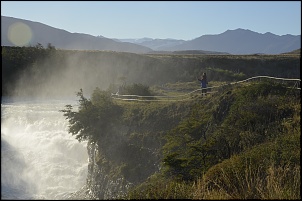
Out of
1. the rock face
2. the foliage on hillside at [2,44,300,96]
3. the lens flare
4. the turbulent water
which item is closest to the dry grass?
the rock face

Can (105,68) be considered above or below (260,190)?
above

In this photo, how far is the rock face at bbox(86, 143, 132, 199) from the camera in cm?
2162

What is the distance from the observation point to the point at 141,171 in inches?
859

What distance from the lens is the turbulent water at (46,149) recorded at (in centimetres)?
2478

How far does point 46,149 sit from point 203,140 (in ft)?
54.2

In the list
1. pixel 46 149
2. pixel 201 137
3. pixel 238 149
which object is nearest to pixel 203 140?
pixel 201 137

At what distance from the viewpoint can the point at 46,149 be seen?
30.7 meters

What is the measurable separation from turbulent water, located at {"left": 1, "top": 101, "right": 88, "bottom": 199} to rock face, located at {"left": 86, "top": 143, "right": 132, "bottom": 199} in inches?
47.7

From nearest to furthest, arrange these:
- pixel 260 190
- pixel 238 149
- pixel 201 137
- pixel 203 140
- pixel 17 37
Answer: pixel 260 190 < pixel 238 149 < pixel 203 140 < pixel 201 137 < pixel 17 37

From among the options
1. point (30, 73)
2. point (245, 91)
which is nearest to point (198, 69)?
point (30, 73)

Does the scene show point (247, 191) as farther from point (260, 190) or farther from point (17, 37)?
point (17, 37)

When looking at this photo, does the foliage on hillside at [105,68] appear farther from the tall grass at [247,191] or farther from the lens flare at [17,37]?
the tall grass at [247,191]

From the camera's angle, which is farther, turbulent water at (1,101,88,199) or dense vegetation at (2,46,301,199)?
turbulent water at (1,101,88,199)

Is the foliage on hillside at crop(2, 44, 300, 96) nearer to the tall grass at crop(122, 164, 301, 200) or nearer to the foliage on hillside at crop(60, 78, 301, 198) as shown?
the foliage on hillside at crop(60, 78, 301, 198)
